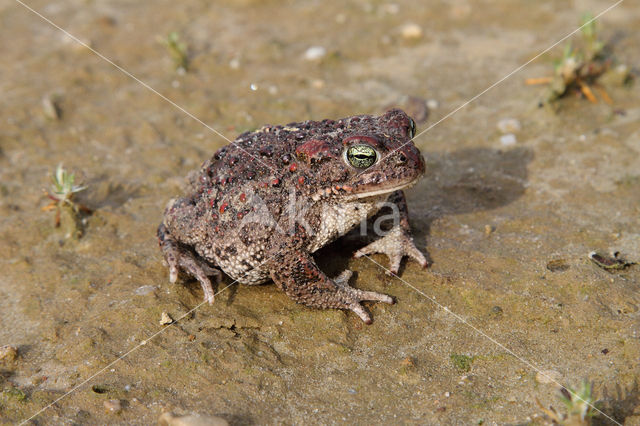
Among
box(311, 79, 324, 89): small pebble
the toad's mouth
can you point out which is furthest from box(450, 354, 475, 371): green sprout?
box(311, 79, 324, 89): small pebble

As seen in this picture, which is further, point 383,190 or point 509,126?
point 509,126

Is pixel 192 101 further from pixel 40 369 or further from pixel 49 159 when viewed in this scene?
pixel 40 369

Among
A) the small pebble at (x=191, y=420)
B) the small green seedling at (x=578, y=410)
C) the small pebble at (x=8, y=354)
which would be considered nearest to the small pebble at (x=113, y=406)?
the small pebble at (x=191, y=420)

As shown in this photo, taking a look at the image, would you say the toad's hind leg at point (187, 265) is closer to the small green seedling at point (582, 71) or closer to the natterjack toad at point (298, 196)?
the natterjack toad at point (298, 196)

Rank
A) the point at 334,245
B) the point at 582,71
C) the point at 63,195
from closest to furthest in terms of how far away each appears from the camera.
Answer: the point at 334,245 → the point at 63,195 → the point at 582,71

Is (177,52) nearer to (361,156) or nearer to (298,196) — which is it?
(298,196)

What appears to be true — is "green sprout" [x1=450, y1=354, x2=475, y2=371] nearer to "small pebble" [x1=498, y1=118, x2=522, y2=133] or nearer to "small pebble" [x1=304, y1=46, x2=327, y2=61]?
"small pebble" [x1=498, y1=118, x2=522, y2=133]

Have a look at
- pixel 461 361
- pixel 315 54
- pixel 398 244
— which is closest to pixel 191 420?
pixel 461 361
